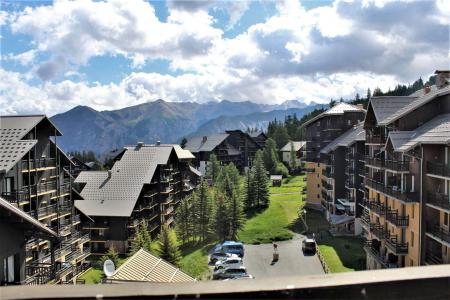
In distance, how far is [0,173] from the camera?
23.8 meters

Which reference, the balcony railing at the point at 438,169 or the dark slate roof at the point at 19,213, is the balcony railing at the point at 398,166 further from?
the dark slate roof at the point at 19,213

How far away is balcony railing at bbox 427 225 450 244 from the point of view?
2259 centimetres

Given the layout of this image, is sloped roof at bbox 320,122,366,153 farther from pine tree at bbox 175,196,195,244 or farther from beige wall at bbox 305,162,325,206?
pine tree at bbox 175,196,195,244

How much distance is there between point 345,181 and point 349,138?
18.5ft

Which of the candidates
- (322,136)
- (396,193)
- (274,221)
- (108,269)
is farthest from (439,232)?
(322,136)

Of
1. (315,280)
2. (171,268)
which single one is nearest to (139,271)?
(171,268)

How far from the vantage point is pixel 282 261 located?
38.7 m

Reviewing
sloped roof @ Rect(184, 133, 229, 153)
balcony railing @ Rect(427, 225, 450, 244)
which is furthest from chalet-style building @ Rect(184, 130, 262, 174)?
balcony railing @ Rect(427, 225, 450, 244)

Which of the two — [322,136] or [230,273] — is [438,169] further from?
[322,136]

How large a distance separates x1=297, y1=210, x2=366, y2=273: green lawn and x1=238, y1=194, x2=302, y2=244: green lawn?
296 centimetres

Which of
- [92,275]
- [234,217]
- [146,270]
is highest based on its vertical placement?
[146,270]

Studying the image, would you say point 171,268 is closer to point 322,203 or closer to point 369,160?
point 369,160

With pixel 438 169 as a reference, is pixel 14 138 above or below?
above

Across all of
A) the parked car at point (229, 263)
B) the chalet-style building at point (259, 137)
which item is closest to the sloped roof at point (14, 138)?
the parked car at point (229, 263)
